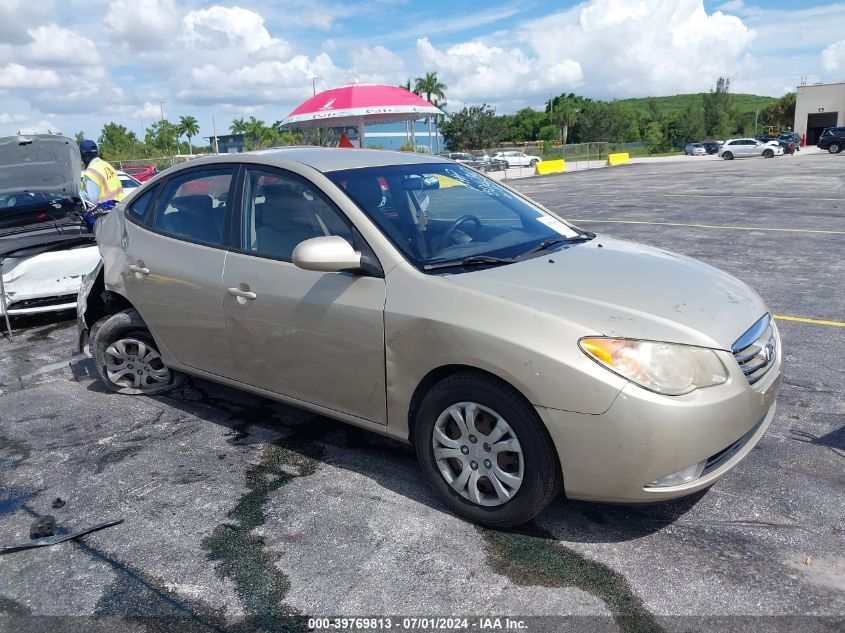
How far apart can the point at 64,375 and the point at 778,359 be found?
512cm

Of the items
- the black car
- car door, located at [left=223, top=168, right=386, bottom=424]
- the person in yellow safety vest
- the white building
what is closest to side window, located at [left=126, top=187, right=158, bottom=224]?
car door, located at [left=223, top=168, right=386, bottom=424]

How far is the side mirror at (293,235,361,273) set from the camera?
3.26 meters

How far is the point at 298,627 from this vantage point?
100 inches

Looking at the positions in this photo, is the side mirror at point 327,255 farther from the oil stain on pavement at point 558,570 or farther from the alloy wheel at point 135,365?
the alloy wheel at point 135,365

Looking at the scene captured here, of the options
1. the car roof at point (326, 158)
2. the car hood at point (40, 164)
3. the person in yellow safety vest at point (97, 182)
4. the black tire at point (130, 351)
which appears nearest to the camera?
the car roof at point (326, 158)

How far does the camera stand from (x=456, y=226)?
3736 millimetres

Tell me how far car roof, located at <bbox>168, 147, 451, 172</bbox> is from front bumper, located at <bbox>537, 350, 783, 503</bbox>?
6.18ft

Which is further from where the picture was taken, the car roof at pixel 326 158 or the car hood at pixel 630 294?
→ the car roof at pixel 326 158

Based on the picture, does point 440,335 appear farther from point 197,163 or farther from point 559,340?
point 197,163

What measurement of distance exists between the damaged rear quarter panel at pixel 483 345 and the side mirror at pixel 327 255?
0.20m

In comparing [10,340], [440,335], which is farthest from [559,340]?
[10,340]

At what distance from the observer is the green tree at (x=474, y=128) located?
263ft

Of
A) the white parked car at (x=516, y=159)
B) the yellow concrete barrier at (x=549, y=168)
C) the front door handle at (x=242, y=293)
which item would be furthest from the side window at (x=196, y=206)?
the white parked car at (x=516, y=159)

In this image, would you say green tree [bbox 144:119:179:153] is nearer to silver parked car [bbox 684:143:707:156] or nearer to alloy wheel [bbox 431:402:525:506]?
silver parked car [bbox 684:143:707:156]
